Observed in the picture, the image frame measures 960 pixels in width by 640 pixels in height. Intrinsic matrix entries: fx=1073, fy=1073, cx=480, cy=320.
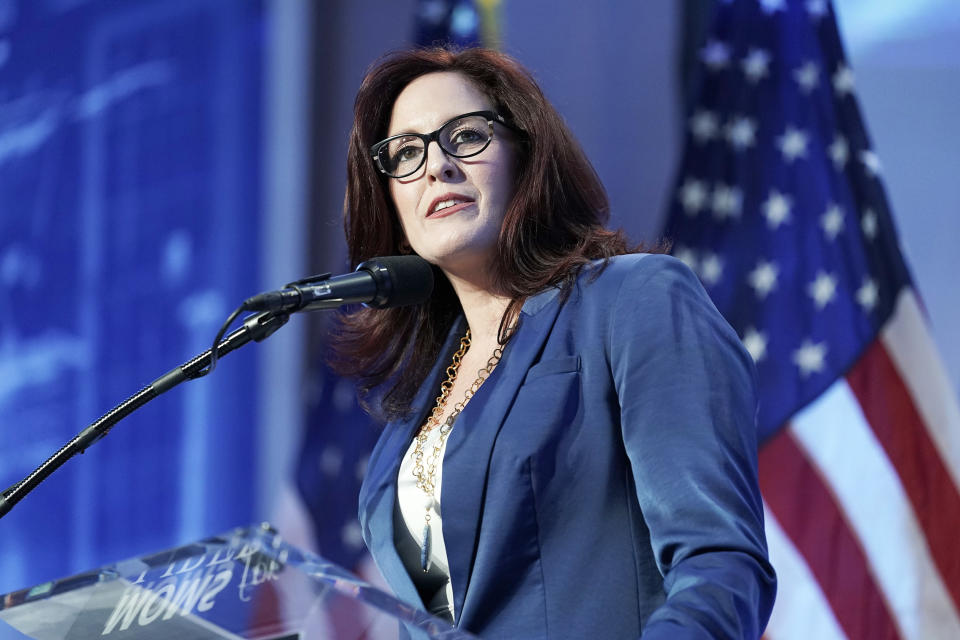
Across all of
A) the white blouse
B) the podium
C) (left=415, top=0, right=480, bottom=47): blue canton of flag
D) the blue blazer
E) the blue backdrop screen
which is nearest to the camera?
the podium

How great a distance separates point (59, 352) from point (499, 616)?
2.77 m

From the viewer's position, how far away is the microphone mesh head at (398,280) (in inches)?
51.6

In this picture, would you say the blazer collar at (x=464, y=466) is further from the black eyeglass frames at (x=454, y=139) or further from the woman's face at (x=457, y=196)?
the black eyeglass frames at (x=454, y=139)

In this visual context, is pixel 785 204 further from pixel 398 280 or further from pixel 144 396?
pixel 144 396

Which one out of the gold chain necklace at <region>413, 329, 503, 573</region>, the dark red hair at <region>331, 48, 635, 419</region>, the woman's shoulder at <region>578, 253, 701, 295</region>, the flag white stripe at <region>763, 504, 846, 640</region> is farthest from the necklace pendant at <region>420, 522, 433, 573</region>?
the flag white stripe at <region>763, 504, 846, 640</region>

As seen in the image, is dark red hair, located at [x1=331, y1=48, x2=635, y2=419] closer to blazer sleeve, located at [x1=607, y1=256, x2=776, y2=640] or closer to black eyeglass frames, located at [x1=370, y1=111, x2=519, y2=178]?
black eyeglass frames, located at [x1=370, y1=111, x2=519, y2=178]

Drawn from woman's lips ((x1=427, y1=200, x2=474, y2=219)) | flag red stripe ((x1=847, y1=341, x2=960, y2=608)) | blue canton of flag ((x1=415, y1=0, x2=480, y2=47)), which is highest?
blue canton of flag ((x1=415, y1=0, x2=480, y2=47))

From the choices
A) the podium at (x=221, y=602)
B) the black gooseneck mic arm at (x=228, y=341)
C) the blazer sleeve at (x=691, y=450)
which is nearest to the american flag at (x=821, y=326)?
the blazer sleeve at (x=691, y=450)

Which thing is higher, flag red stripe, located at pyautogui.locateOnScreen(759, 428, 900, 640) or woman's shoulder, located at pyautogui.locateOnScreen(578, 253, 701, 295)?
woman's shoulder, located at pyautogui.locateOnScreen(578, 253, 701, 295)

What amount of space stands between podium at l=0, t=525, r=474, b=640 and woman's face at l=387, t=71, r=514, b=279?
593 mm

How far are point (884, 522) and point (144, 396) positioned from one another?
2.44 metres

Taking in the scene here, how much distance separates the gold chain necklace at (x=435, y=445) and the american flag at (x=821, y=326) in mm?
1810

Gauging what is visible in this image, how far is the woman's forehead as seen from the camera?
5.35 ft

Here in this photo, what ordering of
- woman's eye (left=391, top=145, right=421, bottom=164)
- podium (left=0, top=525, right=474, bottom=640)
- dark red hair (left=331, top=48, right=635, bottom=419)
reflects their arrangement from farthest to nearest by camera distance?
1. woman's eye (left=391, top=145, right=421, bottom=164)
2. dark red hair (left=331, top=48, right=635, bottom=419)
3. podium (left=0, top=525, right=474, bottom=640)
